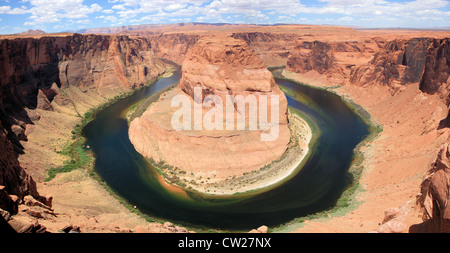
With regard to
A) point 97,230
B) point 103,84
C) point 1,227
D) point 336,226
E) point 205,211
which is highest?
point 103,84

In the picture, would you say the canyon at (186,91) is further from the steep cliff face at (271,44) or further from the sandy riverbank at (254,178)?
the steep cliff face at (271,44)

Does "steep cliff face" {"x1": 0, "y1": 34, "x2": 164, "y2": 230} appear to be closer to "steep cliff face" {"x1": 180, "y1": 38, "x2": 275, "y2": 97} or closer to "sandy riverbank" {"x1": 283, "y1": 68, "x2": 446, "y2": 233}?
"sandy riverbank" {"x1": 283, "y1": 68, "x2": 446, "y2": 233}

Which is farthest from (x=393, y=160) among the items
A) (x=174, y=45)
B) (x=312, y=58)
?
(x=174, y=45)

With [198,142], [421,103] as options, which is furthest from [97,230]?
[421,103]

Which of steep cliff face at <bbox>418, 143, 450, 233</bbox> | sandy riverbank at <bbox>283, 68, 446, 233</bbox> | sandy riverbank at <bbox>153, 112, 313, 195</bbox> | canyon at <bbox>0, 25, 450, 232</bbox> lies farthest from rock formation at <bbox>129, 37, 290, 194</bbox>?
steep cliff face at <bbox>418, 143, 450, 233</bbox>

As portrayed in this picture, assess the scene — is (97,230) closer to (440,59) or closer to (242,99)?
(242,99)

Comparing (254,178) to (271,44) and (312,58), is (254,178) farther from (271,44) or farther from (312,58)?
(271,44)
